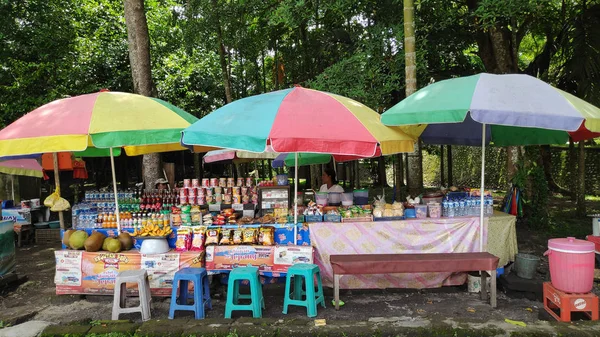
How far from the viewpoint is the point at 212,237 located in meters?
5.47

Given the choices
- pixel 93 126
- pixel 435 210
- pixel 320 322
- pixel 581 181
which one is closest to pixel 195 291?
pixel 320 322

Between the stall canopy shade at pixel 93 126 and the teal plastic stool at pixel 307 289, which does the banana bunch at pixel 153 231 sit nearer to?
the stall canopy shade at pixel 93 126

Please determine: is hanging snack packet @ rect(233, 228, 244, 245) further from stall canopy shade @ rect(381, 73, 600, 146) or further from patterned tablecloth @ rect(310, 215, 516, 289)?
stall canopy shade @ rect(381, 73, 600, 146)

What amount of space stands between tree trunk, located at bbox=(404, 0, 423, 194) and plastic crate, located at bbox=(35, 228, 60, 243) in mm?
8104

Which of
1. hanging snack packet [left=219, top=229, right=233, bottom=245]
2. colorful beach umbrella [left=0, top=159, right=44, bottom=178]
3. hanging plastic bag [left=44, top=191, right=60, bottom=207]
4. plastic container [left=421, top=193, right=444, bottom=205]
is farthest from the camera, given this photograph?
colorful beach umbrella [left=0, top=159, right=44, bottom=178]

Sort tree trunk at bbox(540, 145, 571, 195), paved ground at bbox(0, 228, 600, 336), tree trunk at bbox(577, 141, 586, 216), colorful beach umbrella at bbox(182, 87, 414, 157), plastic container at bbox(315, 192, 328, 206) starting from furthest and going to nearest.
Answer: tree trunk at bbox(540, 145, 571, 195) < tree trunk at bbox(577, 141, 586, 216) < plastic container at bbox(315, 192, 328, 206) < colorful beach umbrella at bbox(182, 87, 414, 157) < paved ground at bbox(0, 228, 600, 336)

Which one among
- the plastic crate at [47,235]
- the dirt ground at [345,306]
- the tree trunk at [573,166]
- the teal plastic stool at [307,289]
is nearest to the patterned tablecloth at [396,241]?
the dirt ground at [345,306]

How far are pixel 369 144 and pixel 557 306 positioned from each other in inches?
105

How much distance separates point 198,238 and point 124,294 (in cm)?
110

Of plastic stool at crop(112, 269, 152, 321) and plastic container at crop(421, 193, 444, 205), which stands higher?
plastic container at crop(421, 193, 444, 205)

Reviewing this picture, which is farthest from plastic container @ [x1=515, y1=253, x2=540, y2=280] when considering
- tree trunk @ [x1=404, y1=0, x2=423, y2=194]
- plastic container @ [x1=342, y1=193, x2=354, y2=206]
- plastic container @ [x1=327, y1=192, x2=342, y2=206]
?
plastic container @ [x1=327, y1=192, x2=342, y2=206]

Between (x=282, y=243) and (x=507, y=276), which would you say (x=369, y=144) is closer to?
(x=282, y=243)

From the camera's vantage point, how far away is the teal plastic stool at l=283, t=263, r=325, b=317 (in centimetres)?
470

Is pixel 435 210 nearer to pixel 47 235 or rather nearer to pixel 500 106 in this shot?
pixel 500 106
